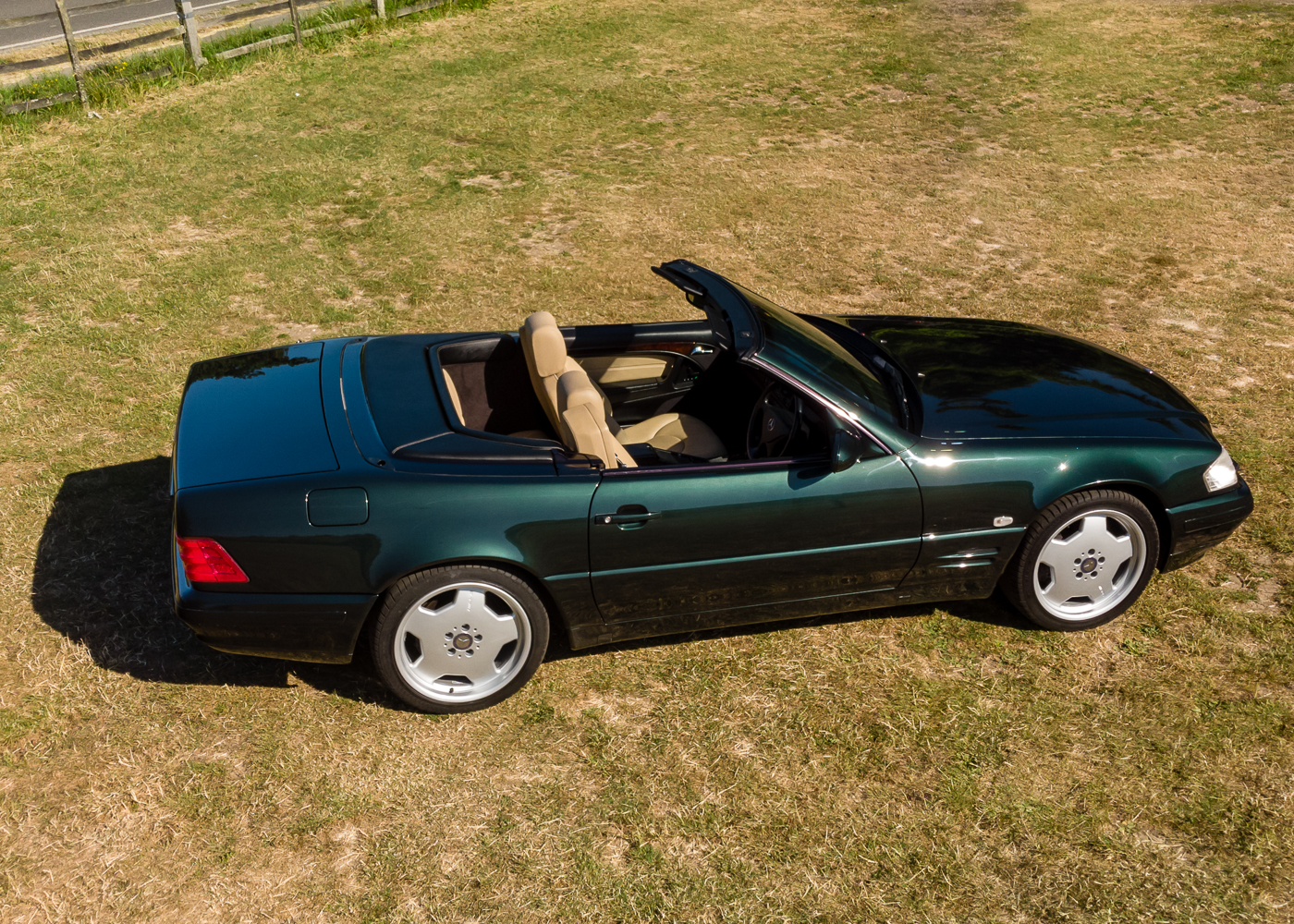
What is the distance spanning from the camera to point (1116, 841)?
3.71 m

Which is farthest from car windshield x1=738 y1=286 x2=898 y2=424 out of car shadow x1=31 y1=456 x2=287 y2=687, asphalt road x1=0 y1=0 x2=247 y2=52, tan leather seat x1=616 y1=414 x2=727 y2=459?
asphalt road x1=0 y1=0 x2=247 y2=52

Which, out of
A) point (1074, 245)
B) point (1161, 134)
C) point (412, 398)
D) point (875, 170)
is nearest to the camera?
point (412, 398)

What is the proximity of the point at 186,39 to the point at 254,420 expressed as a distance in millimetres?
10853

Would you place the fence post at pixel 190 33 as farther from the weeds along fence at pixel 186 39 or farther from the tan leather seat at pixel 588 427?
the tan leather seat at pixel 588 427

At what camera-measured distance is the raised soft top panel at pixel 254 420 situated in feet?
13.1

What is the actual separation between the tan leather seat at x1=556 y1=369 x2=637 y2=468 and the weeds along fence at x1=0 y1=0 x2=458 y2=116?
10051mm

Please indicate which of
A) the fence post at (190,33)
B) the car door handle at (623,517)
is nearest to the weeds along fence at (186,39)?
the fence post at (190,33)

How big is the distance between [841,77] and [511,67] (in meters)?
4.28

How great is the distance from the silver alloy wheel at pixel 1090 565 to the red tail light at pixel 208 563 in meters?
3.23

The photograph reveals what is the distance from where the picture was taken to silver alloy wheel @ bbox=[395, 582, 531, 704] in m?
4.05

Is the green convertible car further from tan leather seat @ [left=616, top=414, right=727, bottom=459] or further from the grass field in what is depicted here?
the grass field

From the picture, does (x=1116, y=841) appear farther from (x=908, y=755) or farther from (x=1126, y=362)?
(x=1126, y=362)

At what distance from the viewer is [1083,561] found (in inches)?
180

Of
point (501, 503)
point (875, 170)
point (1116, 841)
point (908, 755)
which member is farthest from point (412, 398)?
point (875, 170)
